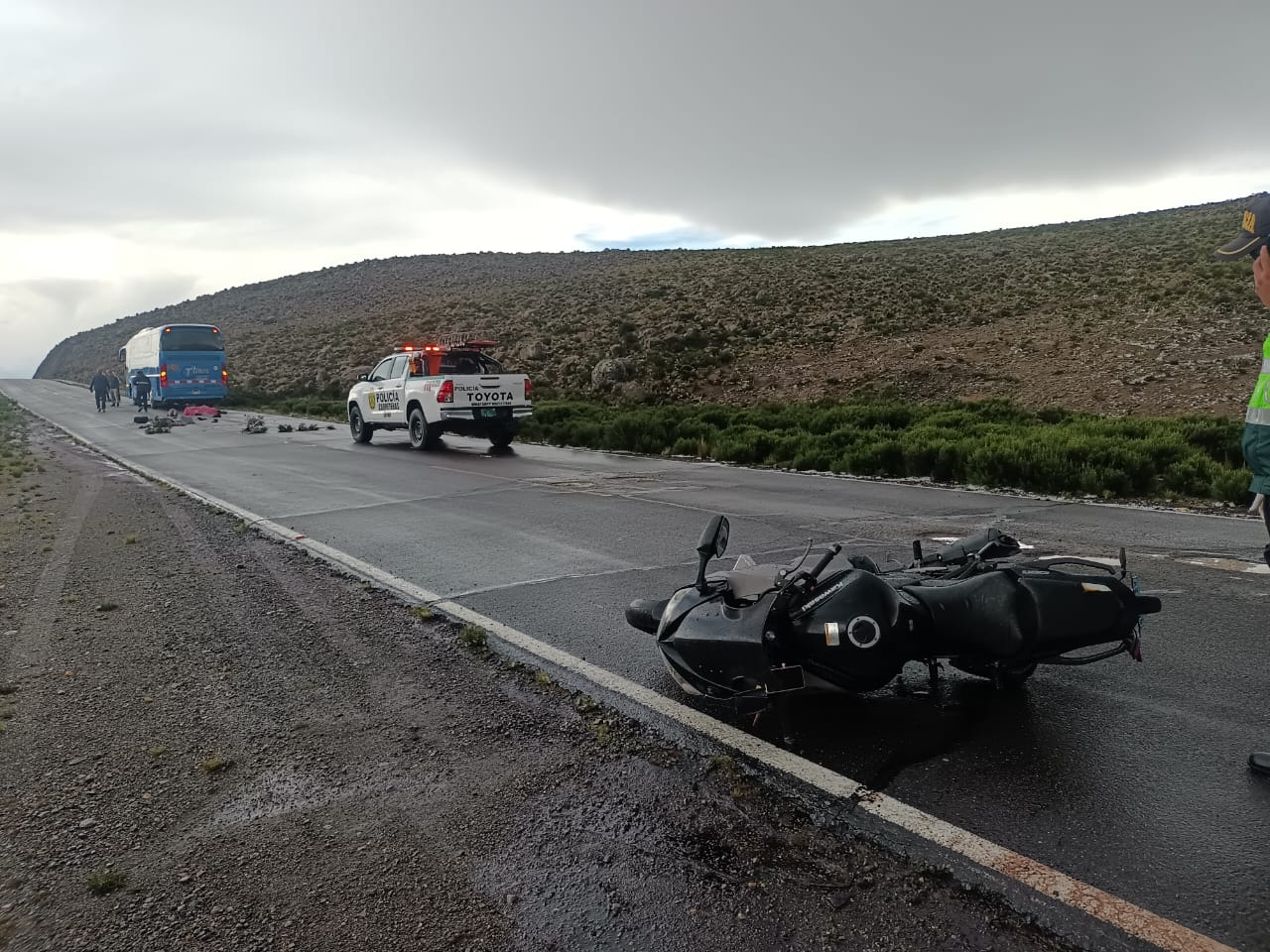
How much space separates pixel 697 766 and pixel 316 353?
48562 millimetres

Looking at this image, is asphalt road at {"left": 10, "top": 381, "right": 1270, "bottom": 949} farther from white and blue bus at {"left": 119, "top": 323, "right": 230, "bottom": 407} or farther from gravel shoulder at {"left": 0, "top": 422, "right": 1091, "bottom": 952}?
white and blue bus at {"left": 119, "top": 323, "right": 230, "bottom": 407}

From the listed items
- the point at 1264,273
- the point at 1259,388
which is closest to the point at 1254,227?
the point at 1264,273

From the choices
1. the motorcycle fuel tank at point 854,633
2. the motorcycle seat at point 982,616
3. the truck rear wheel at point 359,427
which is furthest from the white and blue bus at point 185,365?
the motorcycle seat at point 982,616

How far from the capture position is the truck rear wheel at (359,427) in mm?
19594

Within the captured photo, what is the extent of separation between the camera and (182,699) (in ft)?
14.3

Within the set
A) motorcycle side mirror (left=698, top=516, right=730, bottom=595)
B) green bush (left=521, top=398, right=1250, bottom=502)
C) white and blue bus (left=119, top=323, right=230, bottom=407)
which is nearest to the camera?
motorcycle side mirror (left=698, top=516, right=730, bottom=595)

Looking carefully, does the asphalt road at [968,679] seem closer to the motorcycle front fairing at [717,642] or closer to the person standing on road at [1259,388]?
the motorcycle front fairing at [717,642]

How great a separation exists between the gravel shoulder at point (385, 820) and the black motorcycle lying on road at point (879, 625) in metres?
0.46

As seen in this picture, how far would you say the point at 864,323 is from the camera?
113 feet

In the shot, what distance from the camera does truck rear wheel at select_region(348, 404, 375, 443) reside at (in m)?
19.6

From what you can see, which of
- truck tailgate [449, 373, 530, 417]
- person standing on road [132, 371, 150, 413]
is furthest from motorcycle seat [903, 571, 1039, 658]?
person standing on road [132, 371, 150, 413]

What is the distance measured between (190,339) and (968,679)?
36447mm

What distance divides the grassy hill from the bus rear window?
176 inches

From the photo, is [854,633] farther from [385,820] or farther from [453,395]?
[453,395]
